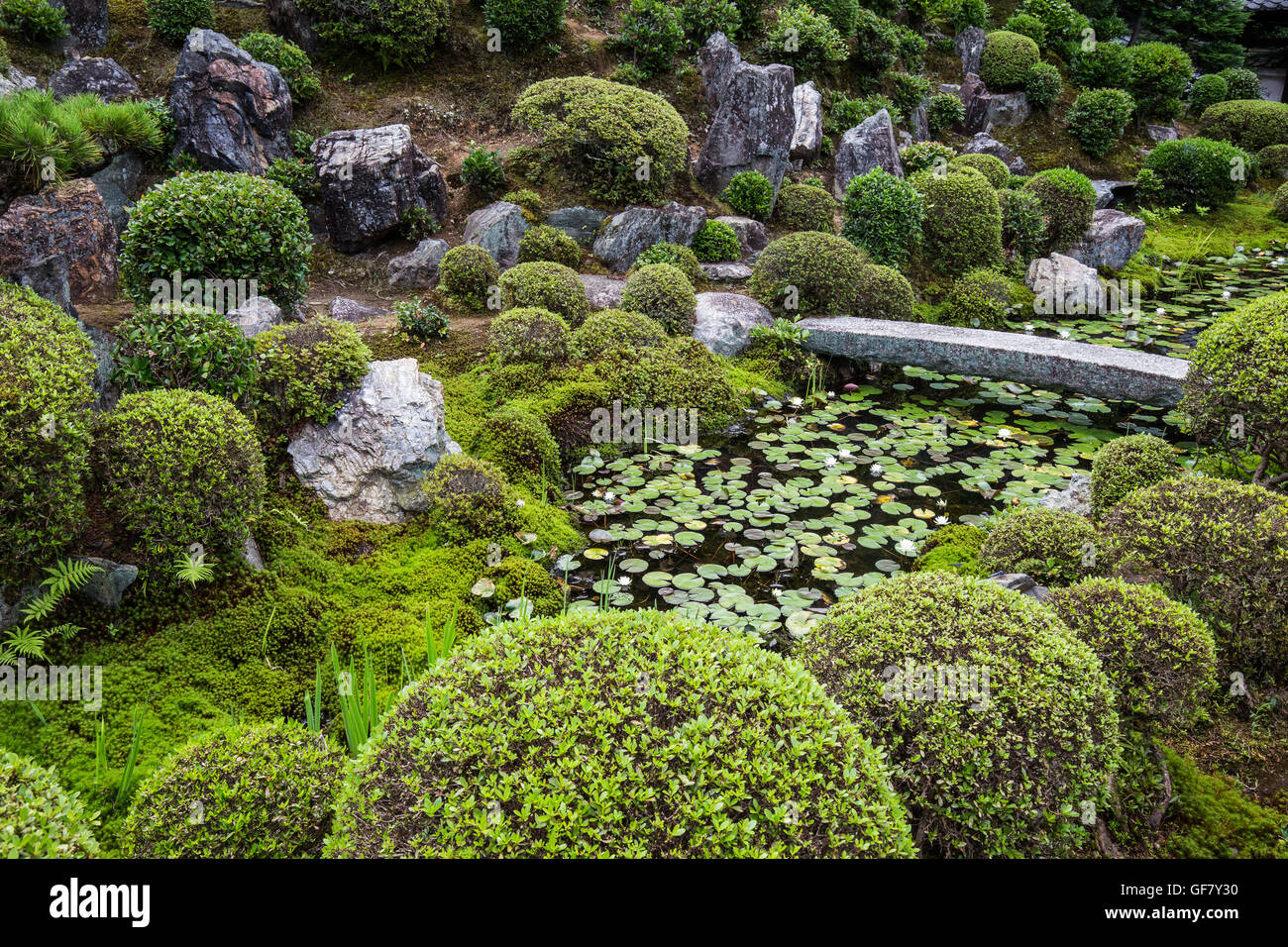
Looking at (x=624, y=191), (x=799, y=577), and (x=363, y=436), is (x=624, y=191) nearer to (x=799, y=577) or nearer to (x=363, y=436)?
(x=363, y=436)

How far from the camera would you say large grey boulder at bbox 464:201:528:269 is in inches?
447

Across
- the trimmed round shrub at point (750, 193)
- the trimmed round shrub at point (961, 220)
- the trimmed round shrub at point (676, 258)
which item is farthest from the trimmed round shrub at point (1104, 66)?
the trimmed round shrub at point (676, 258)

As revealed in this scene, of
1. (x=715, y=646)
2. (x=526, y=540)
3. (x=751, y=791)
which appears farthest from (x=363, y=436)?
(x=751, y=791)

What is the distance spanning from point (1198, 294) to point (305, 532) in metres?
15.1

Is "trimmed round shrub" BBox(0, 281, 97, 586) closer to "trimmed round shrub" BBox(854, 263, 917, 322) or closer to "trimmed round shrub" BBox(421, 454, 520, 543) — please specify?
"trimmed round shrub" BBox(421, 454, 520, 543)

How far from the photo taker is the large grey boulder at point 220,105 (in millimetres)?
10617

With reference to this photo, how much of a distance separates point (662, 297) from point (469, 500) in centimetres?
447

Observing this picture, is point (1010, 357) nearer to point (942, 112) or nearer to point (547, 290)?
point (547, 290)

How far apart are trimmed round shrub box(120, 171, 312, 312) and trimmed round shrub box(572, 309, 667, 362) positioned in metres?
3.19

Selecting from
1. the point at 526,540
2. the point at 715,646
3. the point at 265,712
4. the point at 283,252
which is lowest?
the point at 265,712

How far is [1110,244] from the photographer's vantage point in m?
14.2

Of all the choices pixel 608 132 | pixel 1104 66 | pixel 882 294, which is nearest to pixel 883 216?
pixel 882 294
